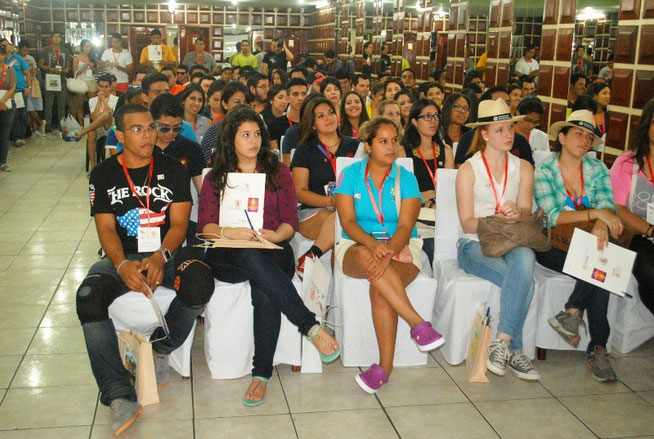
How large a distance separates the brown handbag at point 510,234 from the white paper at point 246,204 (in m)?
1.12

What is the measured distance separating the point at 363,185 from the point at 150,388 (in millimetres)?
1422

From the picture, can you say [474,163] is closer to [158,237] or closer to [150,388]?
[158,237]

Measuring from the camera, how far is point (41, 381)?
335 centimetres

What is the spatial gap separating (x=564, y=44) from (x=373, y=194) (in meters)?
2.99

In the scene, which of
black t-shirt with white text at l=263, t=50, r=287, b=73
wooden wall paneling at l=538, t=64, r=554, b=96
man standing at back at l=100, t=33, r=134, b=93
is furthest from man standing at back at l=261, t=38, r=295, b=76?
wooden wall paneling at l=538, t=64, r=554, b=96

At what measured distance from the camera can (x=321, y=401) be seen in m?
3.26

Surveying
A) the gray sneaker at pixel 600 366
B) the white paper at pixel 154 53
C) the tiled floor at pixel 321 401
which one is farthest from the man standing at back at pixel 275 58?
the gray sneaker at pixel 600 366

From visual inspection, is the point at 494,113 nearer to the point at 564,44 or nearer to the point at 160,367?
the point at 160,367

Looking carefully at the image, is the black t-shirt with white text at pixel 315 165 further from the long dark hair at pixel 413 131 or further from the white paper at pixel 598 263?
the white paper at pixel 598 263

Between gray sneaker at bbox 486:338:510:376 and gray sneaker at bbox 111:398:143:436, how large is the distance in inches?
63.9

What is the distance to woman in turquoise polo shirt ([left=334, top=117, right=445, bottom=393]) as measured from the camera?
3.40 meters

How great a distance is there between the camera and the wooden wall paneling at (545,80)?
6031 millimetres

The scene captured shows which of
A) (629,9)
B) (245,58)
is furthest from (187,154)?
(245,58)

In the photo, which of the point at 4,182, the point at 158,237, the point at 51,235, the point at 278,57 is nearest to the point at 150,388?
the point at 158,237
